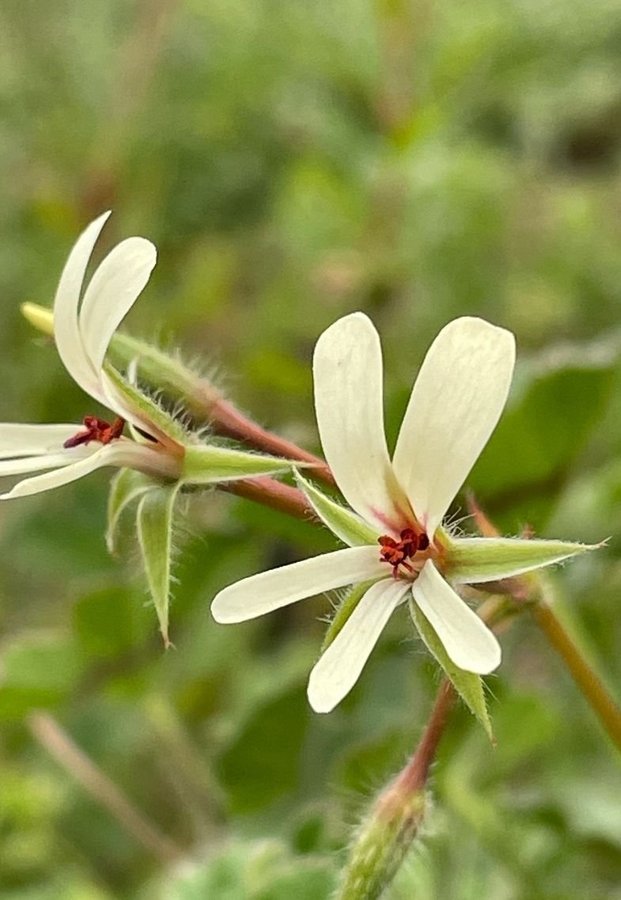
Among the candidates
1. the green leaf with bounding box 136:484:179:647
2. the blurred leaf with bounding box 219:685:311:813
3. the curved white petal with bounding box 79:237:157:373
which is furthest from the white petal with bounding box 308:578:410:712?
the blurred leaf with bounding box 219:685:311:813

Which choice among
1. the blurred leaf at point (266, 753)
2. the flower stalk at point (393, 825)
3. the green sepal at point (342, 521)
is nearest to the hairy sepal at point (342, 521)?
the green sepal at point (342, 521)

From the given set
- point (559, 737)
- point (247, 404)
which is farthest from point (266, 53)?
point (559, 737)

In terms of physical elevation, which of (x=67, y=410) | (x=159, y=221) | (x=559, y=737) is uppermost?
(x=159, y=221)

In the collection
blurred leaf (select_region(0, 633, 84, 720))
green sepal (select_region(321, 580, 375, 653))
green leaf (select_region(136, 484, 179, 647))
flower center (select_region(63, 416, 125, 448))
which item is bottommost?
green sepal (select_region(321, 580, 375, 653))

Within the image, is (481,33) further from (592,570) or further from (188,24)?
(592,570)

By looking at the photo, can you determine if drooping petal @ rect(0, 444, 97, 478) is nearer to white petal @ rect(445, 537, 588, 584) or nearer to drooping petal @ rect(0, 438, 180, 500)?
drooping petal @ rect(0, 438, 180, 500)
